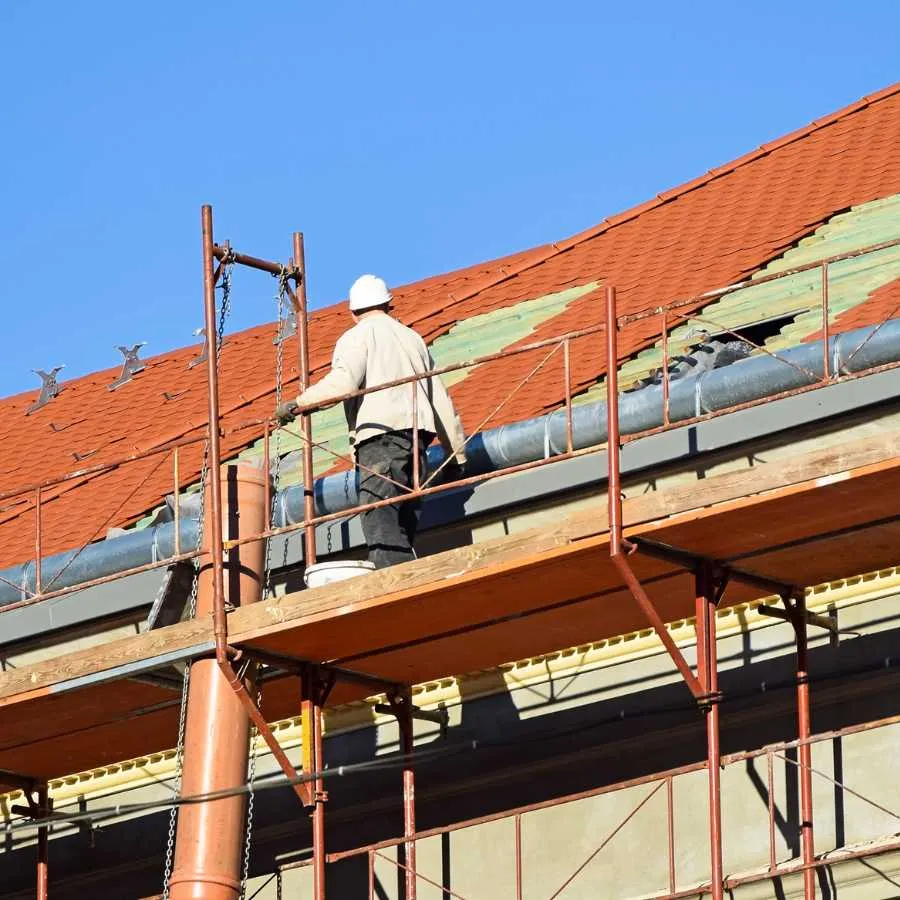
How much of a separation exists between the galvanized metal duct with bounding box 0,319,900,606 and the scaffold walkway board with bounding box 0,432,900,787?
0.51 m

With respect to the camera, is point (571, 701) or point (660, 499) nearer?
point (660, 499)

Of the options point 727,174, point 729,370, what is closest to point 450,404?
point 729,370

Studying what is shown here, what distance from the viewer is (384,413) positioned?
45.7 feet

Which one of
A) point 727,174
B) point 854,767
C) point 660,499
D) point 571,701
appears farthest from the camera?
point 727,174

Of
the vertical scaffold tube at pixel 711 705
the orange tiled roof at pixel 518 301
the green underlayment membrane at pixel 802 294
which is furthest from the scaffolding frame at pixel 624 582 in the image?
the orange tiled roof at pixel 518 301

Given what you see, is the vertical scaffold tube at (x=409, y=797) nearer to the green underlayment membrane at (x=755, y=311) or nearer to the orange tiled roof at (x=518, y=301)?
the green underlayment membrane at (x=755, y=311)

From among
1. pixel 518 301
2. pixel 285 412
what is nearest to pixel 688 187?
pixel 518 301

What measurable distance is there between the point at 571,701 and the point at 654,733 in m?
0.68

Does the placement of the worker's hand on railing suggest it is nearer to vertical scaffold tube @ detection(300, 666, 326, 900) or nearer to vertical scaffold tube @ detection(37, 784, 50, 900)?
vertical scaffold tube @ detection(300, 666, 326, 900)

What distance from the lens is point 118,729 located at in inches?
603

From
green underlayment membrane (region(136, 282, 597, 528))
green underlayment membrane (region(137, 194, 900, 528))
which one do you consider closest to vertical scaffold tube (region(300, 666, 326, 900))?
green underlayment membrane (region(137, 194, 900, 528))

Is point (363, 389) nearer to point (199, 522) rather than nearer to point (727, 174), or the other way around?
point (199, 522)

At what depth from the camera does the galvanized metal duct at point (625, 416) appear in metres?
13.8

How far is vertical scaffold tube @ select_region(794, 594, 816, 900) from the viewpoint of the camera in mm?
13148
